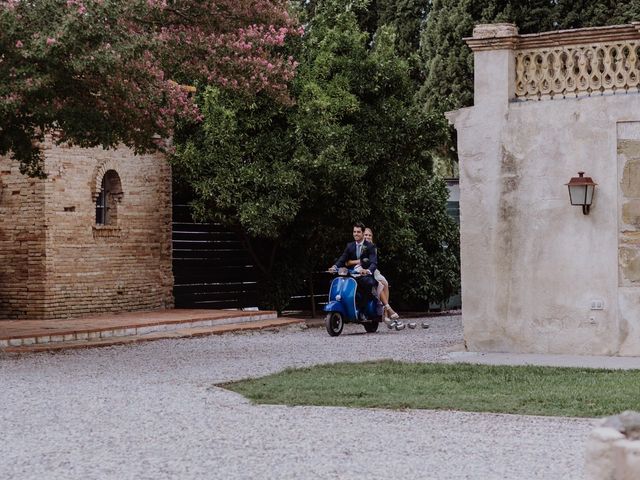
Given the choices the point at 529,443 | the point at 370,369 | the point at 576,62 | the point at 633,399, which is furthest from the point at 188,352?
the point at 529,443

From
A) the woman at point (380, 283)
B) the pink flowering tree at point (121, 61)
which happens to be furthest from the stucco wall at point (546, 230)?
the woman at point (380, 283)

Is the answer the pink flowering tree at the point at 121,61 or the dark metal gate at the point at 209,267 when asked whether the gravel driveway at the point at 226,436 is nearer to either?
the pink flowering tree at the point at 121,61

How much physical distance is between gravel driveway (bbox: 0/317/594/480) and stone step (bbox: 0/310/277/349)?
3213 millimetres

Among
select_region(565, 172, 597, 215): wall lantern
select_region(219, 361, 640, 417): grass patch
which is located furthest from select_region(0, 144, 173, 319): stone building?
select_region(565, 172, 597, 215): wall lantern

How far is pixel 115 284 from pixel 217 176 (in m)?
2.55

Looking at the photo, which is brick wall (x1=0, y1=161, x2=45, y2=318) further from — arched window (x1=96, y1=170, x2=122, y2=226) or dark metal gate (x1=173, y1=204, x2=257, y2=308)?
dark metal gate (x1=173, y1=204, x2=257, y2=308)

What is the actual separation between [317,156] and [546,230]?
7.22 meters

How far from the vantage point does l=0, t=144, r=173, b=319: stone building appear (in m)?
19.8

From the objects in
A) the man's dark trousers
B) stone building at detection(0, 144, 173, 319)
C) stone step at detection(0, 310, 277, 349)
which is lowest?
stone step at detection(0, 310, 277, 349)

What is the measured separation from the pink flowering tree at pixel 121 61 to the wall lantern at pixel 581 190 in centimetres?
385

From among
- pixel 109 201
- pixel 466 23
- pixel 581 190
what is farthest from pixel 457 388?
pixel 466 23

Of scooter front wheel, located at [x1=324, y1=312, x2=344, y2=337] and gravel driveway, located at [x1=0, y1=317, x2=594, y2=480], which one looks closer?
gravel driveway, located at [x1=0, y1=317, x2=594, y2=480]

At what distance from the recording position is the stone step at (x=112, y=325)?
1614 cm

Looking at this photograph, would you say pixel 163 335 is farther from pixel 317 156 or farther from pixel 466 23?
pixel 466 23
